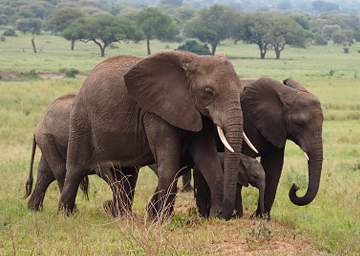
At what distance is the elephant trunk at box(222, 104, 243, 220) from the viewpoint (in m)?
7.82

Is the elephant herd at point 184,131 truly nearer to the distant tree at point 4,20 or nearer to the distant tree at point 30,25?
the distant tree at point 30,25

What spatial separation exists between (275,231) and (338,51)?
78.2 metres

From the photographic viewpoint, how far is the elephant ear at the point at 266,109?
9.14 m

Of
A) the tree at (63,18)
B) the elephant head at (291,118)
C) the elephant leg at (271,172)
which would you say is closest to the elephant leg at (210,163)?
the elephant head at (291,118)

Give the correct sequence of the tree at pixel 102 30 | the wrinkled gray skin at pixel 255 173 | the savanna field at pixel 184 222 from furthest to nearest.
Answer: the tree at pixel 102 30, the wrinkled gray skin at pixel 255 173, the savanna field at pixel 184 222

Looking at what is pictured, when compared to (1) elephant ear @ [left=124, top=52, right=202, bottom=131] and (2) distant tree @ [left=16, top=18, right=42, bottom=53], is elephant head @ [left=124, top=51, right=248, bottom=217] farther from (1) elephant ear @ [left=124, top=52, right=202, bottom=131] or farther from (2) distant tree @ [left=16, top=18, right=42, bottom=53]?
(2) distant tree @ [left=16, top=18, right=42, bottom=53]

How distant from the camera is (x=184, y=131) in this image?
27.4 feet

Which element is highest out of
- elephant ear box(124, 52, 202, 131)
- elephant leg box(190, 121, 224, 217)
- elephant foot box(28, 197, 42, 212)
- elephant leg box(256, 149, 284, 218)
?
elephant ear box(124, 52, 202, 131)

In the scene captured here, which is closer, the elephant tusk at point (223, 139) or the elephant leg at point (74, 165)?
the elephant tusk at point (223, 139)

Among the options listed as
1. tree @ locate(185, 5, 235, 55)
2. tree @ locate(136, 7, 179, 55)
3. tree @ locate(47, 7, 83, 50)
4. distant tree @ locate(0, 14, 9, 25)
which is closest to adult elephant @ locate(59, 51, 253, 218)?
tree @ locate(185, 5, 235, 55)

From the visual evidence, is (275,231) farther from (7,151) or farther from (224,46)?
(224,46)

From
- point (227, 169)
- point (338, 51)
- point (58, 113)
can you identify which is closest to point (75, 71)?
point (58, 113)

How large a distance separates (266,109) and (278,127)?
10.2 inches

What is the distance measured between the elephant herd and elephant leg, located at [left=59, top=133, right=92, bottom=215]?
1 centimetres
